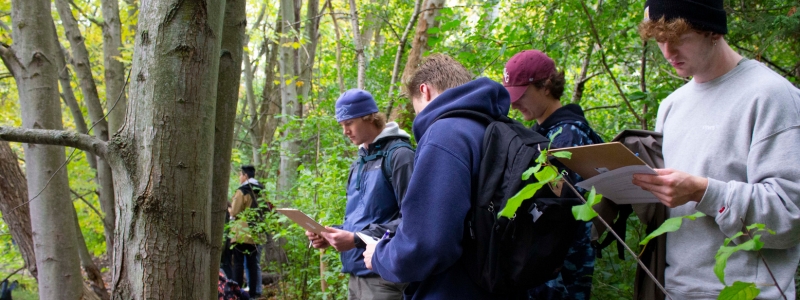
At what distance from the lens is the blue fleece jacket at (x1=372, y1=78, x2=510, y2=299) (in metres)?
1.70

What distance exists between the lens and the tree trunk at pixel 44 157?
3330 millimetres

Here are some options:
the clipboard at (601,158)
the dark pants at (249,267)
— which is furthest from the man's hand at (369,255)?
the dark pants at (249,267)

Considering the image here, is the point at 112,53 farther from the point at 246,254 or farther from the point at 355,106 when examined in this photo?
the point at 355,106

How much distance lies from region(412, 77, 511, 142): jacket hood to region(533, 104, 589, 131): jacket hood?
2.20ft

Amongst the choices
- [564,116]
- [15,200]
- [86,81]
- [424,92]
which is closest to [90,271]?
[15,200]

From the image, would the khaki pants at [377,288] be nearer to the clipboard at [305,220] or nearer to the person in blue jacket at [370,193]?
the person in blue jacket at [370,193]

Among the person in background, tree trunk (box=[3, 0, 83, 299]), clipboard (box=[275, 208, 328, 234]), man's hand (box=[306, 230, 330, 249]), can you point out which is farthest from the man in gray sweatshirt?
the person in background

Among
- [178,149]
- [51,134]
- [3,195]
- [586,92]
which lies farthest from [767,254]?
[3,195]

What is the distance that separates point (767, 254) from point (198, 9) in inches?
75.5

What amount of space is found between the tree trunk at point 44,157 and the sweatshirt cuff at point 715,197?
11.3 feet

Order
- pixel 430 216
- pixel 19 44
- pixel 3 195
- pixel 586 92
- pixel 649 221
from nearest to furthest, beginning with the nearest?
pixel 430 216
pixel 649 221
pixel 19 44
pixel 3 195
pixel 586 92

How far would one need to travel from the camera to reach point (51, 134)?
6.46 ft

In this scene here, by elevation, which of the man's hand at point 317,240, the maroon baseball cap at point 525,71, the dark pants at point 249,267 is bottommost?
the dark pants at point 249,267

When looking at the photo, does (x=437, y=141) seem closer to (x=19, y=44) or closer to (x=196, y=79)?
(x=196, y=79)
